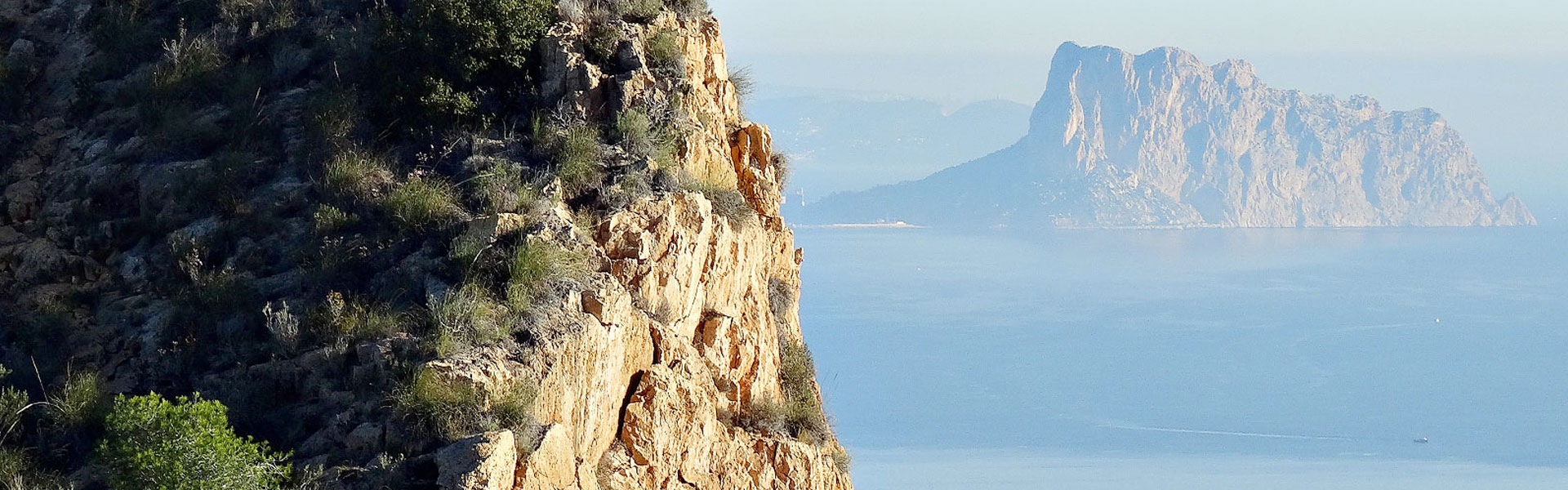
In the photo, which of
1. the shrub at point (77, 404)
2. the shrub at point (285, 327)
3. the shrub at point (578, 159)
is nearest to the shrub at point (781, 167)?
the shrub at point (578, 159)

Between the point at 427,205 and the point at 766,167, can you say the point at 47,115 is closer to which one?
the point at 427,205

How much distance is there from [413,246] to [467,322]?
1932 mm

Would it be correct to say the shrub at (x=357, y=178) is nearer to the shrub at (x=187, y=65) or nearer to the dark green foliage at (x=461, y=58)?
the dark green foliage at (x=461, y=58)

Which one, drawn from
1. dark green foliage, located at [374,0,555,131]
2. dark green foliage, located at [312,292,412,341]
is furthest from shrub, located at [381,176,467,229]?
dark green foliage, located at [374,0,555,131]

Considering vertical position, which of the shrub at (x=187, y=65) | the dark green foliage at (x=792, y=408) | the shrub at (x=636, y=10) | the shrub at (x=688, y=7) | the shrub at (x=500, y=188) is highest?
the shrub at (x=688, y=7)

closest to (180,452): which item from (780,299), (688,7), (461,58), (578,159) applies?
(578,159)

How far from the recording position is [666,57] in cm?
1798

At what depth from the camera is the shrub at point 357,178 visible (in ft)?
54.2

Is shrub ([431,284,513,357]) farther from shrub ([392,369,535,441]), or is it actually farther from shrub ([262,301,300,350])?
shrub ([262,301,300,350])

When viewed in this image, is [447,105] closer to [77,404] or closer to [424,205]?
[424,205]

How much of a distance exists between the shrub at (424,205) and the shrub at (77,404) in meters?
3.20

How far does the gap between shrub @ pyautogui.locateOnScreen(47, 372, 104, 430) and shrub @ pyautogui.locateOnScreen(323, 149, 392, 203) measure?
3.16m

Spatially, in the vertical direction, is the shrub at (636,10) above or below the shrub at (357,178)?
above

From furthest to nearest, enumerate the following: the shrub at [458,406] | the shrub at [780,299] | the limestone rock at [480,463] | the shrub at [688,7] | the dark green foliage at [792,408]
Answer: the shrub at [780,299] → the shrub at [688,7] → the dark green foliage at [792,408] → the shrub at [458,406] → the limestone rock at [480,463]
